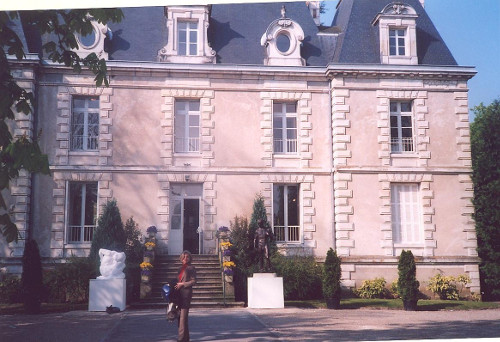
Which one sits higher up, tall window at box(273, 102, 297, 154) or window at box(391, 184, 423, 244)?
tall window at box(273, 102, 297, 154)

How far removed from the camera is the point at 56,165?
43.3ft

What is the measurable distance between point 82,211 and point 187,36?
16.7 ft

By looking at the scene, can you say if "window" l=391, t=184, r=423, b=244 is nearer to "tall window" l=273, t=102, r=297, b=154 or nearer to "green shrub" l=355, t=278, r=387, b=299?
"green shrub" l=355, t=278, r=387, b=299

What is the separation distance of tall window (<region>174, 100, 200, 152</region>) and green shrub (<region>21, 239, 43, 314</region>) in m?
4.27

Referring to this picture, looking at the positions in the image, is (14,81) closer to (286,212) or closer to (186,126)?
(186,126)

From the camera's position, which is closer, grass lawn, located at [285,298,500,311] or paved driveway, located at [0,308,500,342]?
paved driveway, located at [0,308,500,342]

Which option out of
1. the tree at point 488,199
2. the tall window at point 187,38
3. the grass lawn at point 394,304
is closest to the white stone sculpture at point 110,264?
the grass lawn at point 394,304

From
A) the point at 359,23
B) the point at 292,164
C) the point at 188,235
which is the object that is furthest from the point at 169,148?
the point at 359,23

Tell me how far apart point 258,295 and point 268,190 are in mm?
3526

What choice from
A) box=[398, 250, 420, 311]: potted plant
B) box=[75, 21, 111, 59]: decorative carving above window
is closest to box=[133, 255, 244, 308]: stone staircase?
box=[398, 250, 420, 311]: potted plant

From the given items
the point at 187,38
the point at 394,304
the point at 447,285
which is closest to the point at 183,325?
the point at 394,304

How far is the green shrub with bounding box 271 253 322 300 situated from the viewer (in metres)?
12.4

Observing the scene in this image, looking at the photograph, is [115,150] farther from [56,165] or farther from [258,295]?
[258,295]

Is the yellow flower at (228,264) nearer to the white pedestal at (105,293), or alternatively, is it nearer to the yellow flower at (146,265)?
the yellow flower at (146,265)
